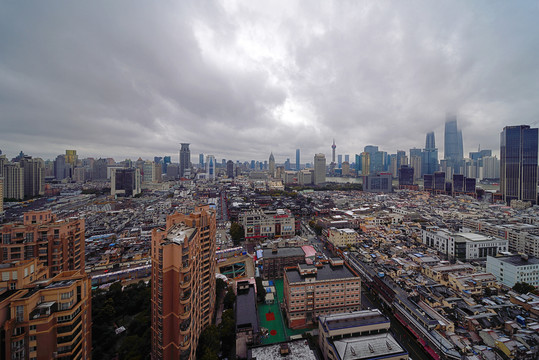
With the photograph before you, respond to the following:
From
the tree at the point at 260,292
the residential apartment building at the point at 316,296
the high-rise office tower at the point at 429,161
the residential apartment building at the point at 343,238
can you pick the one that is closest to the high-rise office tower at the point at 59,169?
the tree at the point at 260,292

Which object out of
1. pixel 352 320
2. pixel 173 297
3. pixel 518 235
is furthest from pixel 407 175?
pixel 173 297

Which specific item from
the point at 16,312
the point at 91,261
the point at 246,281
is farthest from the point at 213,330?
the point at 91,261

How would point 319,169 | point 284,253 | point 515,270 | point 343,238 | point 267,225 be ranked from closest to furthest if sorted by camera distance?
1. point 515,270
2. point 284,253
3. point 343,238
4. point 267,225
5. point 319,169

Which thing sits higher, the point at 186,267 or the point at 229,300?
the point at 186,267

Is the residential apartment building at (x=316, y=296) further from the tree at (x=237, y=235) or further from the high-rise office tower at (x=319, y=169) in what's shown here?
the high-rise office tower at (x=319, y=169)

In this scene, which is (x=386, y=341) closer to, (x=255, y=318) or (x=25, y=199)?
(x=255, y=318)

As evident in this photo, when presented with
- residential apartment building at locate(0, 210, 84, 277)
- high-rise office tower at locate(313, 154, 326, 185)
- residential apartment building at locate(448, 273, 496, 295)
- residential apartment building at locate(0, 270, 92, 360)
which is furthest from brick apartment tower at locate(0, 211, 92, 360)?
high-rise office tower at locate(313, 154, 326, 185)

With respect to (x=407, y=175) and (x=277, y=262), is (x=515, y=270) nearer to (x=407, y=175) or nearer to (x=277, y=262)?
(x=277, y=262)

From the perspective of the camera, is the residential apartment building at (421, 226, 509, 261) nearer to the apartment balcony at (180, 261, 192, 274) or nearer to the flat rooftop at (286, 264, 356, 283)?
the flat rooftop at (286, 264, 356, 283)
